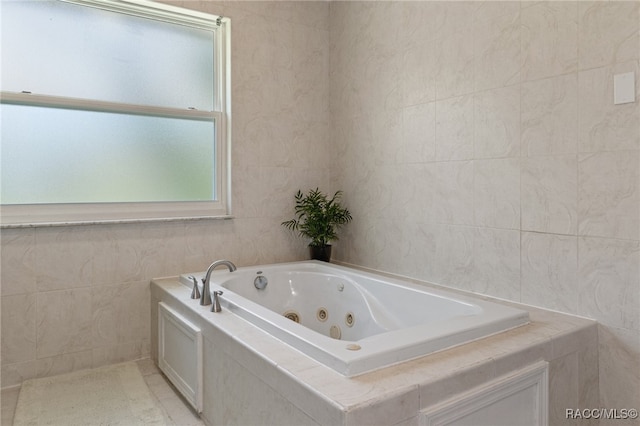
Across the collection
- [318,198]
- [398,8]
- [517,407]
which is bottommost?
[517,407]

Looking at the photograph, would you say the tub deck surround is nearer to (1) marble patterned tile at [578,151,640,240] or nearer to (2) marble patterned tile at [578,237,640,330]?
(2) marble patterned tile at [578,237,640,330]

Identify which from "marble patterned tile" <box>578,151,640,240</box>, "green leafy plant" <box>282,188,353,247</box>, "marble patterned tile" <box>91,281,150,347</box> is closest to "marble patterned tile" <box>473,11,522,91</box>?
"marble patterned tile" <box>578,151,640,240</box>

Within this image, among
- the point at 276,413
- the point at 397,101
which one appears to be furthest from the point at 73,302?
the point at 397,101

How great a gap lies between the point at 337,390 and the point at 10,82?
2.38 meters

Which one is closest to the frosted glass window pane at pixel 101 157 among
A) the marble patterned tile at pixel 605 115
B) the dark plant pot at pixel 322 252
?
the dark plant pot at pixel 322 252

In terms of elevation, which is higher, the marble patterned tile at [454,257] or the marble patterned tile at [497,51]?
the marble patterned tile at [497,51]

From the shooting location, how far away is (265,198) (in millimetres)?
Result: 3096

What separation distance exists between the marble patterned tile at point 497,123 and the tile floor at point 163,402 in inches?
74.8

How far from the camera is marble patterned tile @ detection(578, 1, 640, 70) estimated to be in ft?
5.48

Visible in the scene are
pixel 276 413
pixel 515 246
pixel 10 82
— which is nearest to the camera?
pixel 276 413

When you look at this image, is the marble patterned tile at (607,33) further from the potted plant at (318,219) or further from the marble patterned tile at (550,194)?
the potted plant at (318,219)

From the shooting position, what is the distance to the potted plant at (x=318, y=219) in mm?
3111

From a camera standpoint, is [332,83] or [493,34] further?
[332,83]

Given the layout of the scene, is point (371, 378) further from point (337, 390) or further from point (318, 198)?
point (318, 198)
